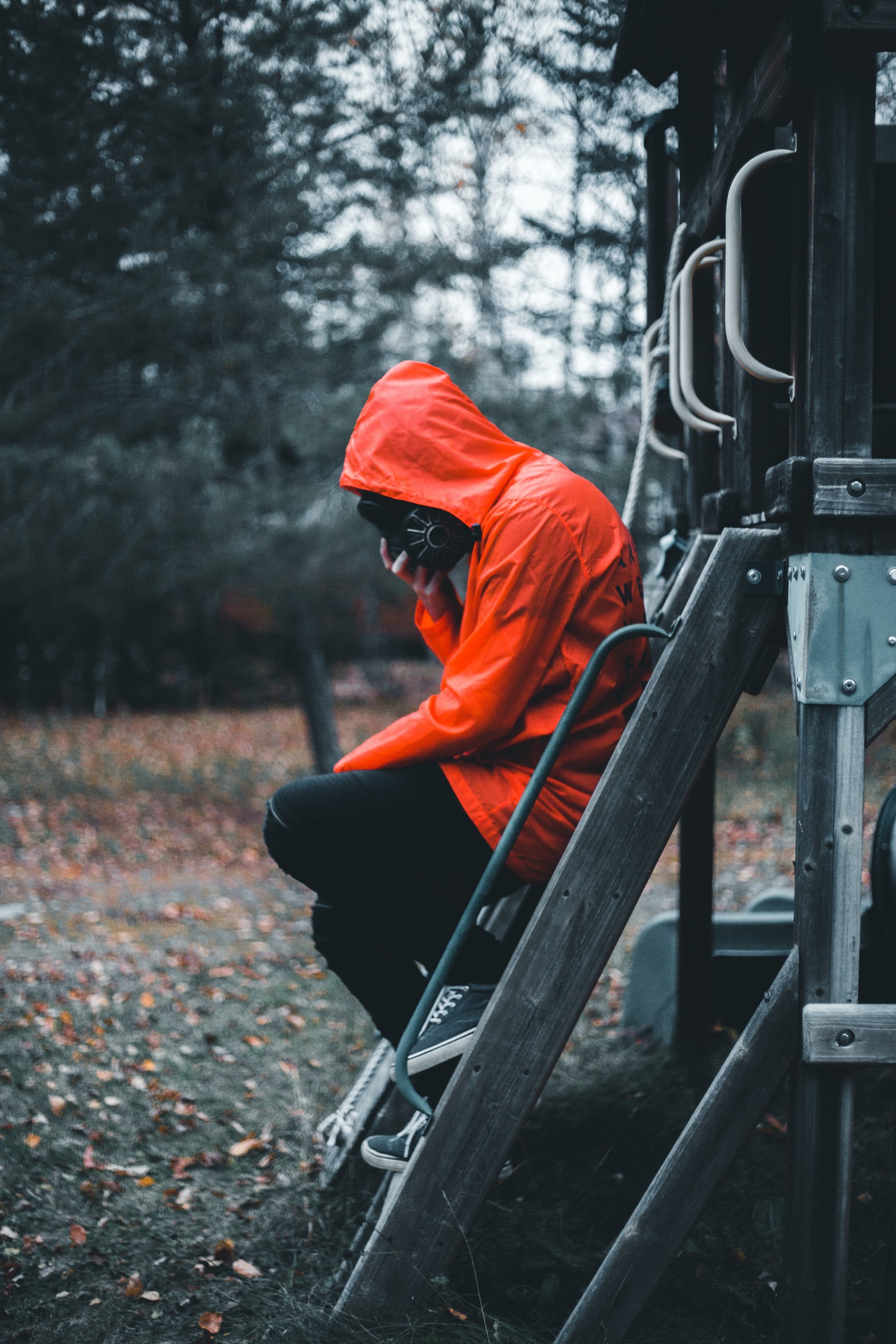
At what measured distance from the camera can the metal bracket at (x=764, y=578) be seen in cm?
237

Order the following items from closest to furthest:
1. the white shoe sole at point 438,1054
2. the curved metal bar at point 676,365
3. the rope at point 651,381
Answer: the white shoe sole at point 438,1054, the curved metal bar at point 676,365, the rope at point 651,381

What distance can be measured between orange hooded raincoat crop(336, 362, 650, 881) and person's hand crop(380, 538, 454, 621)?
17 cm

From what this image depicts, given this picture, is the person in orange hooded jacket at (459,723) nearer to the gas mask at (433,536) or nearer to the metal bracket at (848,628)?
the gas mask at (433,536)

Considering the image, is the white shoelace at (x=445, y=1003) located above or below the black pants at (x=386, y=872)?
below

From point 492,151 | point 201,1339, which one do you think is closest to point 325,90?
point 492,151

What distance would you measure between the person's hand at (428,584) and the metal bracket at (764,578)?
0.72 metres

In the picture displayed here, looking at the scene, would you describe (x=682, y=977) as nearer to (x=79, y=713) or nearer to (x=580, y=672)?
(x=580, y=672)

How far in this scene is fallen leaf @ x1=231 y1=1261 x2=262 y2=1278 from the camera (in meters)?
2.94

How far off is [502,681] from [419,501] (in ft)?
1.60

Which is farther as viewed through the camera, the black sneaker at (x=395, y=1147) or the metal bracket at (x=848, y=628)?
the black sneaker at (x=395, y=1147)

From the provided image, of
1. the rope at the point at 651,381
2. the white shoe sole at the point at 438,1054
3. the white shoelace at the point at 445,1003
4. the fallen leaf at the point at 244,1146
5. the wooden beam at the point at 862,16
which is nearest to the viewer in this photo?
the wooden beam at the point at 862,16

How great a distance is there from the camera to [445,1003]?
2.61m

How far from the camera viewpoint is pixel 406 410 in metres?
2.56

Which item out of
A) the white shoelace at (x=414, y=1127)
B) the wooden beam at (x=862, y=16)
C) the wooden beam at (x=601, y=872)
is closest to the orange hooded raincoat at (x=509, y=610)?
the wooden beam at (x=601, y=872)
